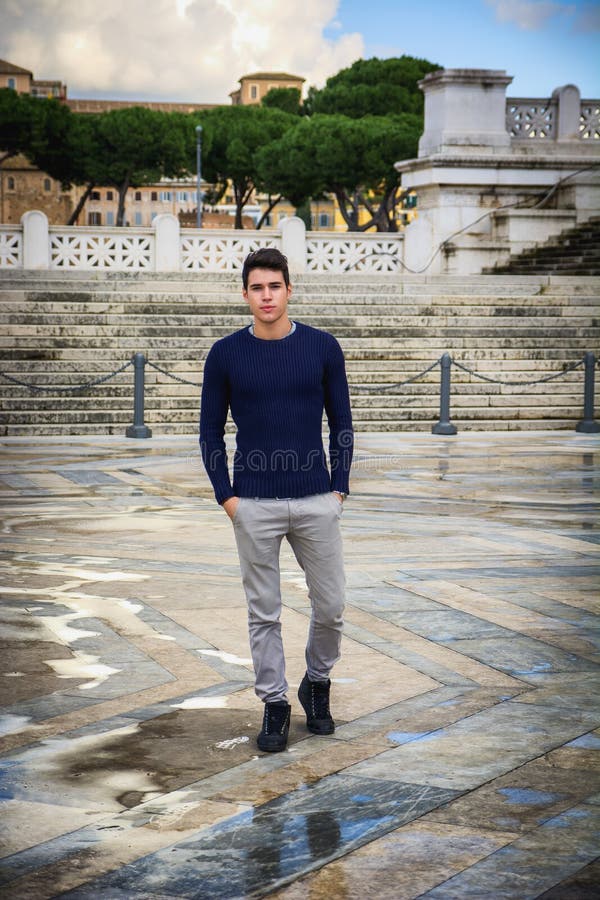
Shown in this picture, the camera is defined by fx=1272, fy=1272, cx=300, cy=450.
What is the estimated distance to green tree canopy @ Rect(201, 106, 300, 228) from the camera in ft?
220

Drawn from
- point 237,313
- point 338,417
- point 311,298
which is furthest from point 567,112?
point 338,417

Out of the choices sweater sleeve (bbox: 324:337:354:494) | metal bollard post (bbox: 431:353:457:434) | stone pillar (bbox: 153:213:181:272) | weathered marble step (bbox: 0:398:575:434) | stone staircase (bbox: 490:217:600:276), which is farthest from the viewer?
stone staircase (bbox: 490:217:600:276)

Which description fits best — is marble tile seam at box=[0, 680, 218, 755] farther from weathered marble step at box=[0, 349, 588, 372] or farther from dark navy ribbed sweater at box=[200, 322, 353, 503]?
weathered marble step at box=[0, 349, 588, 372]

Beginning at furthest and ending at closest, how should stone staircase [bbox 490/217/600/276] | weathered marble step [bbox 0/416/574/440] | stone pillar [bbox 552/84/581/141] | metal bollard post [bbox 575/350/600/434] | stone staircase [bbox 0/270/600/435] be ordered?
stone pillar [bbox 552/84/581/141]
stone staircase [bbox 490/217/600/276]
metal bollard post [bbox 575/350/600/434]
stone staircase [bbox 0/270/600/435]
weathered marble step [bbox 0/416/574/440]

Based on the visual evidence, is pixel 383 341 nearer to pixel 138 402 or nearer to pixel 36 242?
pixel 138 402

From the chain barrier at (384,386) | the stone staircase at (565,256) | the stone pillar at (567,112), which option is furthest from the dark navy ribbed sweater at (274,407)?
the stone pillar at (567,112)

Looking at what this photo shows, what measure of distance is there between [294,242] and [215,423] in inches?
740

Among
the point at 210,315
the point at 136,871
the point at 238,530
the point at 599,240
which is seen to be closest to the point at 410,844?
the point at 136,871

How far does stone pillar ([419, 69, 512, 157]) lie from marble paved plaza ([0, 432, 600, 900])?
1881 centimetres

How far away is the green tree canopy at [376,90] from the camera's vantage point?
66.1m

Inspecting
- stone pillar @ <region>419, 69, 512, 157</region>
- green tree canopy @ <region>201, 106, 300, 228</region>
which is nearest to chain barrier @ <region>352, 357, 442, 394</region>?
stone pillar @ <region>419, 69, 512, 157</region>

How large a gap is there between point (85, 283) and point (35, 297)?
3.70 feet

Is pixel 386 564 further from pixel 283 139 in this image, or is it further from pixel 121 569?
pixel 283 139

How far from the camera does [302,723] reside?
4.86 meters
